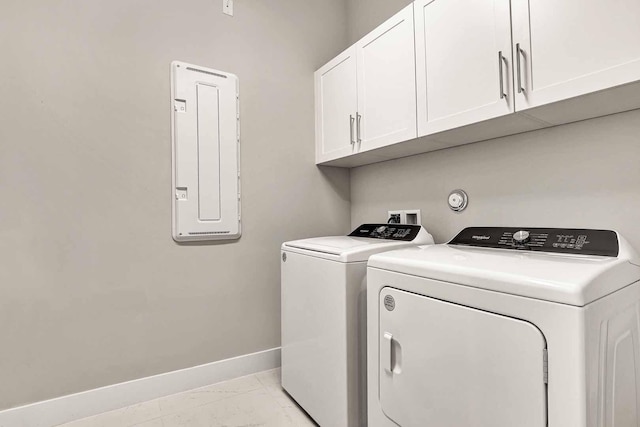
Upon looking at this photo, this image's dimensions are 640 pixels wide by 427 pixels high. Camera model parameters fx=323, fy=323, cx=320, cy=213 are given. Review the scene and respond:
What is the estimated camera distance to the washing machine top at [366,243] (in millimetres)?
1404

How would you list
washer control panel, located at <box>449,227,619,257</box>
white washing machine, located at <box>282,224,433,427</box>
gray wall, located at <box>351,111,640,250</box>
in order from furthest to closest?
white washing machine, located at <box>282,224,433,427</box>
gray wall, located at <box>351,111,640,250</box>
washer control panel, located at <box>449,227,619,257</box>

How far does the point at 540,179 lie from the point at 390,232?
756mm

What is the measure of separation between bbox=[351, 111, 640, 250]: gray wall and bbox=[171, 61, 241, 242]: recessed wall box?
110 cm

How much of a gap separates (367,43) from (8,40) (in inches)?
69.3

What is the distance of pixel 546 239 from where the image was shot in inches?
49.1

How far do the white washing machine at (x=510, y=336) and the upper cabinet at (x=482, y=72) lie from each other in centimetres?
50

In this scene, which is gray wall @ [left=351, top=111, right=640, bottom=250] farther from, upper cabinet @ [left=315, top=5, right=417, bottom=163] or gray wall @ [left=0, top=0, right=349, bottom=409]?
gray wall @ [left=0, top=0, right=349, bottom=409]

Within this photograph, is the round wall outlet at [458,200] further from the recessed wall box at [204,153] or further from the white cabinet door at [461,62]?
A: the recessed wall box at [204,153]

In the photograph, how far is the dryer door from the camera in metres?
0.78

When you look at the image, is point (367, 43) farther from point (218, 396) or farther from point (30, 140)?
point (218, 396)

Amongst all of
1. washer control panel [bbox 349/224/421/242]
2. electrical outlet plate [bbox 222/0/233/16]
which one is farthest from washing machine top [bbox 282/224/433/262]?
electrical outlet plate [bbox 222/0/233/16]

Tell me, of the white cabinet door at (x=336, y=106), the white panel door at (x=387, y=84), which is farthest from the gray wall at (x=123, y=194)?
the white panel door at (x=387, y=84)

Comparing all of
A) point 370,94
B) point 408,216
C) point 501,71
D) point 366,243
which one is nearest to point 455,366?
point 366,243

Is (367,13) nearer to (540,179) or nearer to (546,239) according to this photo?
(540,179)
